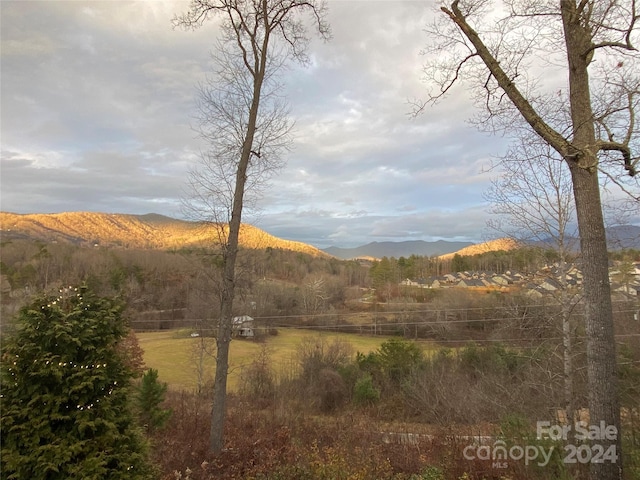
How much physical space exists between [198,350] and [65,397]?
21.5 metres

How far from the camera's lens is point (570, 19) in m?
4.39

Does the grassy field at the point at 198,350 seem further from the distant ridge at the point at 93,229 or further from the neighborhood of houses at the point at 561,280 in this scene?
the neighborhood of houses at the point at 561,280

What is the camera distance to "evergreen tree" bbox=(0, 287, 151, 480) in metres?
→ 3.16

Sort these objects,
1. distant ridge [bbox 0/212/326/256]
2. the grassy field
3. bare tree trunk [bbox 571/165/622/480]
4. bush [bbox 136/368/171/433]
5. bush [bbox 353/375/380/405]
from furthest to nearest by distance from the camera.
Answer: distant ridge [bbox 0/212/326/256], the grassy field, bush [bbox 353/375/380/405], bush [bbox 136/368/171/433], bare tree trunk [bbox 571/165/622/480]

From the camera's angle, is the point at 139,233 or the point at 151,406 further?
the point at 139,233

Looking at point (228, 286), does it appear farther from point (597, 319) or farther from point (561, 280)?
point (561, 280)

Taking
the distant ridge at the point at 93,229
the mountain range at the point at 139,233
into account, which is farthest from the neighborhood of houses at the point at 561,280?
the distant ridge at the point at 93,229

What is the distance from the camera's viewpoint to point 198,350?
2341 centimetres

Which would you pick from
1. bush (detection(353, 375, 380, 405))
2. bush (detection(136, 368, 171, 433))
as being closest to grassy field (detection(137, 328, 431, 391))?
bush (detection(353, 375, 380, 405))

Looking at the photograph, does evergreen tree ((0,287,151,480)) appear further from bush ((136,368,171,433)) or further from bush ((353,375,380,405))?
bush ((353,375,380,405))

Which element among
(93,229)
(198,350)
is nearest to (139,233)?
(93,229)

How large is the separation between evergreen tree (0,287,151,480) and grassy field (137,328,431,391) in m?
18.3

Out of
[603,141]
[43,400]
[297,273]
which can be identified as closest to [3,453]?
[43,400]

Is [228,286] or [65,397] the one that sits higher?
[228,286]
